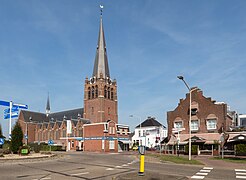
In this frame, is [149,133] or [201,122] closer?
[201,122]

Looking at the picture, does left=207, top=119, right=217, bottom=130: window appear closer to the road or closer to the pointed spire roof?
the road

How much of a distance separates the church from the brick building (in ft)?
69.1

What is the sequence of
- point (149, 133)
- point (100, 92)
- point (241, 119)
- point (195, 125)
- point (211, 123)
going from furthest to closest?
point (149, 133), point (100, 92), point (241, 119), point (195, 125), point (211, 123)

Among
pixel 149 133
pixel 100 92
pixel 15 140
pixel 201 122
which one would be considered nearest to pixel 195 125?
pixel 201 122

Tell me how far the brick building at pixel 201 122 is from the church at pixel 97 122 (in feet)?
69.1

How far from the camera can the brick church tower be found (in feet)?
247

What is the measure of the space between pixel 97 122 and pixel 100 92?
866 centimetres

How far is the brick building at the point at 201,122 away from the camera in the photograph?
39.6 m

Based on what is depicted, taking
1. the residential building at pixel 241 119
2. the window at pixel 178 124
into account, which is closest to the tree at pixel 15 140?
the window at pixel 178 124

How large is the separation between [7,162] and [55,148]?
4324 centimetres

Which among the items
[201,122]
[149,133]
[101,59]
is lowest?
[149,133]

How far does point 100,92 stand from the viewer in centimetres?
7588

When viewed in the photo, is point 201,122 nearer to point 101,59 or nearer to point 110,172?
point 110,172

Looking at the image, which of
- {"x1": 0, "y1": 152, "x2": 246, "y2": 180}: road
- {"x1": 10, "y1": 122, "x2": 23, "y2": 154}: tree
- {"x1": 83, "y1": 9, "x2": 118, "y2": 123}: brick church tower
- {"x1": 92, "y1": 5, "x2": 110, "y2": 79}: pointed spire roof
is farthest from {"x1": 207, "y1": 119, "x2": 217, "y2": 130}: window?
{"x1": 92, "y1": 5, "x2": 110, "y2": 79}: pointed spire roof
